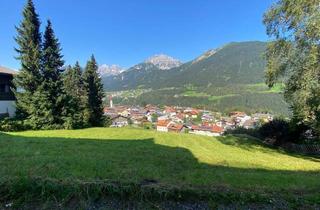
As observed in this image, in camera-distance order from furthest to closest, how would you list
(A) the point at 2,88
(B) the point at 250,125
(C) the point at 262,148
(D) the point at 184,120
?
(D) the point at 184,120 < (B) the point at 250,125 < (A) the point at 2,88 < (C) the point at 262,148

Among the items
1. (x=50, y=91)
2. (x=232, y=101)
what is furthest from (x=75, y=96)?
(x=232, y=101)

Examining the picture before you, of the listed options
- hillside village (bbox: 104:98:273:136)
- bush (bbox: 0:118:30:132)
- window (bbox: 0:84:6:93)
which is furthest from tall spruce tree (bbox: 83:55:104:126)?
hillside village (bbox: 104:98:273:136)

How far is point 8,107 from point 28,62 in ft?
21.0

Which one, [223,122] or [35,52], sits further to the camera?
[223,122]

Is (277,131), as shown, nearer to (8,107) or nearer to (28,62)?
(28,62)

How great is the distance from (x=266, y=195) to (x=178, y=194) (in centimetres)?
160

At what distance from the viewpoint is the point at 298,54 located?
44.1 ft

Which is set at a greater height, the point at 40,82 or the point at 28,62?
the point at 28,62

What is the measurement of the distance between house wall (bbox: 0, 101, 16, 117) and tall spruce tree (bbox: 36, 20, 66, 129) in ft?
16.9

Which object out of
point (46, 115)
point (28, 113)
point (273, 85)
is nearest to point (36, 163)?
point (273, 85)

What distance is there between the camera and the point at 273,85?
16.0m

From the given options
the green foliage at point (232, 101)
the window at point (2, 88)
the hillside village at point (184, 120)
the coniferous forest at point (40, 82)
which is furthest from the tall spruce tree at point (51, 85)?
the green foliage at point (232, 101)

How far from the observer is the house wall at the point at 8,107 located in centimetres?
2662

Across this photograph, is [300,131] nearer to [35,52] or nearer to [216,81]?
[35,52]
